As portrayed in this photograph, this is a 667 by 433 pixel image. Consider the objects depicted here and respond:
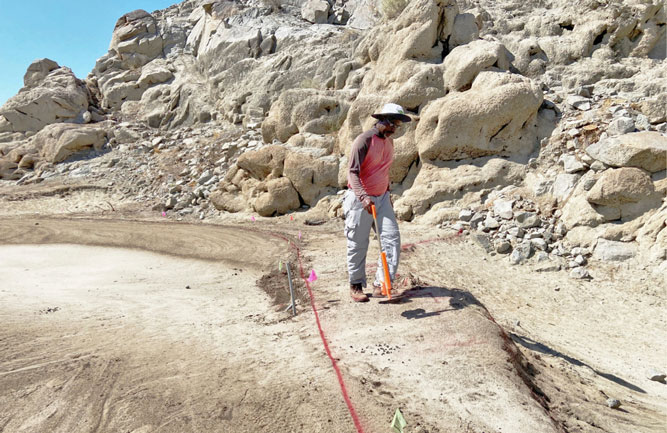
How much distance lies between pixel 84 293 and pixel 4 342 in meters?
1.51

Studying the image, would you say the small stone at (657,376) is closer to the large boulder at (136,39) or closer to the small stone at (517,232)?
the small stone at (517,232)

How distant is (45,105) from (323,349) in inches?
892

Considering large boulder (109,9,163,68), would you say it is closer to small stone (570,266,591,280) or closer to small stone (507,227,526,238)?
small stone (507,227,526,238)

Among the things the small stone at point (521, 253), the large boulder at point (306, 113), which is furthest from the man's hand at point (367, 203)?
the large boulder at point (306, 113)

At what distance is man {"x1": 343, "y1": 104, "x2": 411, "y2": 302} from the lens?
3.45 metres

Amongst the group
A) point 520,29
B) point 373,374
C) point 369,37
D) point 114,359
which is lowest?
point 373,374

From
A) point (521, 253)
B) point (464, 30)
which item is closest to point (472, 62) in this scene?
point (464, 30)

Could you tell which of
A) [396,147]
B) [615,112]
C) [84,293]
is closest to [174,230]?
[84,293]

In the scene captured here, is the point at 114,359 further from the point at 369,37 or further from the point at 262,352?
the point at 369,37

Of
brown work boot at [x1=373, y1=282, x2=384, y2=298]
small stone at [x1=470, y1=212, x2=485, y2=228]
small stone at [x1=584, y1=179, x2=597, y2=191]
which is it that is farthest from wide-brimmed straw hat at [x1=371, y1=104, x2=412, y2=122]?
small stone at [x1=584, y1=179, x2=597, y2=191]

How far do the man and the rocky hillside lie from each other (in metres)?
3.37

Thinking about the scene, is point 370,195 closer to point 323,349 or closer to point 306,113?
point 323,349

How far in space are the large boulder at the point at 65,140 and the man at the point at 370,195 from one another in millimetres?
17313

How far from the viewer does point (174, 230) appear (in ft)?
28.0
